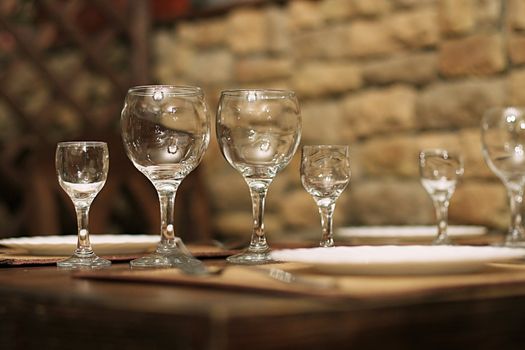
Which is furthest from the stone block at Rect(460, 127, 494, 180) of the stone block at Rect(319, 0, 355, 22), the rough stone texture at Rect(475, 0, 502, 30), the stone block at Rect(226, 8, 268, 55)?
the stone block at Rect(226, 8, 268, 55)

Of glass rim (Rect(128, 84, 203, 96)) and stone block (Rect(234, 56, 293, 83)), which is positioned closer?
glass rim (Rect(128, 84, 203, 96))

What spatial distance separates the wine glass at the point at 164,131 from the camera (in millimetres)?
1120

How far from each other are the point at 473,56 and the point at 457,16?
11cm

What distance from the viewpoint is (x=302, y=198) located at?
112 inches

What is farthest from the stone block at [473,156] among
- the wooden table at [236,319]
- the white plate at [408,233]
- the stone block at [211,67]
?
the wooden table at [236,319]

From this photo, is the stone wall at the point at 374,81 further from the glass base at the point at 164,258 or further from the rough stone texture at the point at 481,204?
the glass base at the point at 164,258

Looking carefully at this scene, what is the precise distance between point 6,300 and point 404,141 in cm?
180

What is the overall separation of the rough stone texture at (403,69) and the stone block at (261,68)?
0.30m

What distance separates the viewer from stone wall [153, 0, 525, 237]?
7.66 feet

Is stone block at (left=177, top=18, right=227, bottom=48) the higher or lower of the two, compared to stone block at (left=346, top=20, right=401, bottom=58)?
higher

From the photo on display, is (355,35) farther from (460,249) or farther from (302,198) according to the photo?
(460,249)

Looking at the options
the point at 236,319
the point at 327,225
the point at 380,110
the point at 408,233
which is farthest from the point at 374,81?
the point at 236,319

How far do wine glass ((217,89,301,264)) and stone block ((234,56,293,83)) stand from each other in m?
1.73

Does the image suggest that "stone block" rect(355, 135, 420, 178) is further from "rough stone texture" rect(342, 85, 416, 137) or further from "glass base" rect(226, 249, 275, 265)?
"glass base" rect(226, 249, 275, 265)
